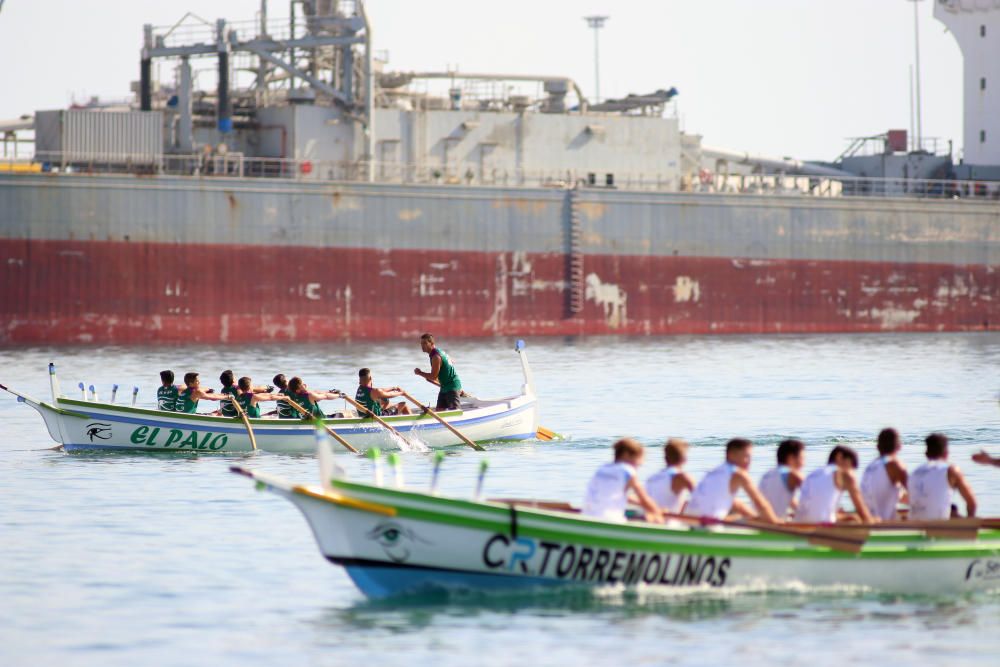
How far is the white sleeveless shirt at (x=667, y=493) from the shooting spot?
17.9 metres

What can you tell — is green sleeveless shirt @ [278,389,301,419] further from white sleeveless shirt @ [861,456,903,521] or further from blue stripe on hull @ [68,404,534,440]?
white sleeveless shirt @ [861,456,903,521]

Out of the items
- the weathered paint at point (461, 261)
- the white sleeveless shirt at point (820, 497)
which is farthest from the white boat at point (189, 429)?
the weathered paint at point (461, 261)

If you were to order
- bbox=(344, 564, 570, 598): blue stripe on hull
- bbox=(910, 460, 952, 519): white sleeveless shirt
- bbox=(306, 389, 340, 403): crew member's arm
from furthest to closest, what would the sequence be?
bbox=(306, 389, 340, 403): crew member's arm
bbox=(910, 460, 952, 519): white sleeveless shirt
bbox=(344, 564, 570, 598): blue stripe on hull

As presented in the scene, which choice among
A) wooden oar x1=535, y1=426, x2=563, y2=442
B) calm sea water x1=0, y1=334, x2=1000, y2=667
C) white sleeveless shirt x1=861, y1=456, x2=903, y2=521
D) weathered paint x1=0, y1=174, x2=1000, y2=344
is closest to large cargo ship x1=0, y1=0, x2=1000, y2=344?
weathered paint x1=0, y1=174, x2=1000, y2=344

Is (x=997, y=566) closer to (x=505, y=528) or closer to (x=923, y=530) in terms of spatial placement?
(x=923, y=530)

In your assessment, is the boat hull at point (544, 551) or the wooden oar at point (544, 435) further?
the wooden oar at point (544, 435)

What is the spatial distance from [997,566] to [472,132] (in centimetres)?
4904

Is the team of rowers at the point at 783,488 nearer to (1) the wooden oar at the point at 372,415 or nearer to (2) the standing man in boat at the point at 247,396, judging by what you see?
(1) the wooden oar at the point at 372,415

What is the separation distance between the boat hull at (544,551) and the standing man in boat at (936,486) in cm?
61

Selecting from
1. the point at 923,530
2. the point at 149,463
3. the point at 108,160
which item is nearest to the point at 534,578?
the point at 923,530

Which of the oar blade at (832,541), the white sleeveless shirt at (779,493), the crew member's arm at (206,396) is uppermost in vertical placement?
the crew member's arm at (206,396)

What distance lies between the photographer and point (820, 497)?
18.1 metres

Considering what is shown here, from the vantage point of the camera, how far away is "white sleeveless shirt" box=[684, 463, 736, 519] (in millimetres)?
17625

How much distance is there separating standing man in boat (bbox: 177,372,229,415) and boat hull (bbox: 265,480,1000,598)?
41.6ft
